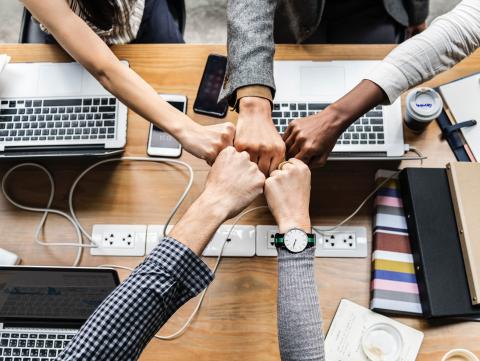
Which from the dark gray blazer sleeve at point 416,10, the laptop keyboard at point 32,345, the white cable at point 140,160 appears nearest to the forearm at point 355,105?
the white cable at point 140,160

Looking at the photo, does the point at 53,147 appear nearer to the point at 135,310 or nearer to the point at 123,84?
the point at 123,84

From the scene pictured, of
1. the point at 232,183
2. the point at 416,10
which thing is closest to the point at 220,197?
the point at 232,183

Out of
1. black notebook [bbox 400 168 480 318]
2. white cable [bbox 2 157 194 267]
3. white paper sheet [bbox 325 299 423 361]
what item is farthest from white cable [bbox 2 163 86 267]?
black notebook [bbox 400 168 480 318]

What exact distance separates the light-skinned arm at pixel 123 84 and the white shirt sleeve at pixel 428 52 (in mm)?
338

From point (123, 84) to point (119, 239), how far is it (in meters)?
0.34

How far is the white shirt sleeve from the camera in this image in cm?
97

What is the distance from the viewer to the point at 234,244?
104 centimetres

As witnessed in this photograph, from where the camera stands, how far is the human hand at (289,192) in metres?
0.90

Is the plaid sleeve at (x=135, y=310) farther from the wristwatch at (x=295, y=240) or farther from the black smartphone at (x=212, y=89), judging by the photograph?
the black smartphone at (x=212, y=89)

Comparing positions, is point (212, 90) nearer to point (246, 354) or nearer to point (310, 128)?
point (310, 128)

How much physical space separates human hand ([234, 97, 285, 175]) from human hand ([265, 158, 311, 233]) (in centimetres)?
6

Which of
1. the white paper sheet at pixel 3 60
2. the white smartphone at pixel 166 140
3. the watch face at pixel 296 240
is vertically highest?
the white paper sheet at pixel 3 60

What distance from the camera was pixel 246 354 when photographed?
3.21 ft

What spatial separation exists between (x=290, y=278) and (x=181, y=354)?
334 mm
